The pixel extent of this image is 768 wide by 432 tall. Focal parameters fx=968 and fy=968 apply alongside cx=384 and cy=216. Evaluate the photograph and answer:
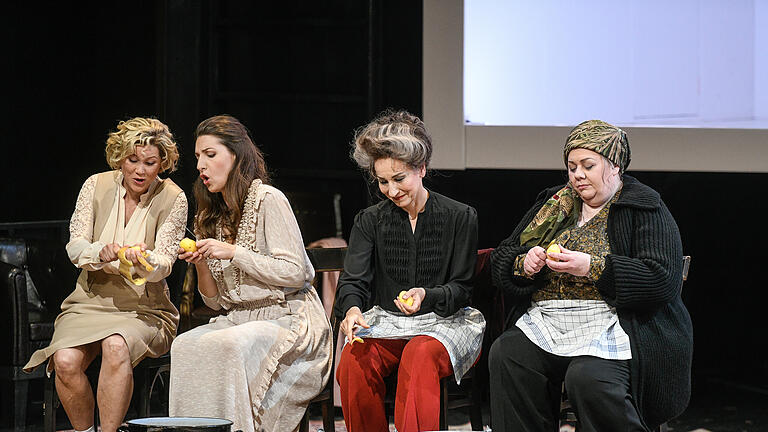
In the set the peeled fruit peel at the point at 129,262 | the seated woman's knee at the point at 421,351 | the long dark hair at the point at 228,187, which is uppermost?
the long dark hair at the point at 228,187

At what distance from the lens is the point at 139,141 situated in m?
3.55

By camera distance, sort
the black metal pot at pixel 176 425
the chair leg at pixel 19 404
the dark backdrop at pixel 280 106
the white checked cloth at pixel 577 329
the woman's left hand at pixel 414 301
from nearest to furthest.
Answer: the black metal pot at pixel 176 425
the white checked cloth at pixel 577 329
the woman's left hand at pixel 414 301
the chair leg at pixel 19 404
the dark backdrop at pixel 280 106

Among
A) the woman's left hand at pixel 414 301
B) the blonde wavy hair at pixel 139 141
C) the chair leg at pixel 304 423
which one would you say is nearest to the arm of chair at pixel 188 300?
the blonde wavy hair at pixel 139 141

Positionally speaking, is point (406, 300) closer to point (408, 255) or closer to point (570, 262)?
point (408, 255)

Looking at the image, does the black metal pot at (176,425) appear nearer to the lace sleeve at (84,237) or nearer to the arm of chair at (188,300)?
the lace sleeve at (84,237)

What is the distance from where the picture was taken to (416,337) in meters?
3.30

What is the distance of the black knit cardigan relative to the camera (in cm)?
307

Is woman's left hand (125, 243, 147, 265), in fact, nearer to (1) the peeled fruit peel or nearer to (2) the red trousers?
(1) the peeled fruit peel

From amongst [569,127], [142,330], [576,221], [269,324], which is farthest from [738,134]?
[142,330]

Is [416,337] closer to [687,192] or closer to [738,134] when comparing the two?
[738,134]

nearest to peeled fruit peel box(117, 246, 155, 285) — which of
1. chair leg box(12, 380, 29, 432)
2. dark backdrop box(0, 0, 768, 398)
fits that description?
chair leg box(12, 380, 29, 432)

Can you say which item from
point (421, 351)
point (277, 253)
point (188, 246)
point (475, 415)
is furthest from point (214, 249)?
point (475, 415)

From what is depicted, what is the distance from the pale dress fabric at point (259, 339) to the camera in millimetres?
3211

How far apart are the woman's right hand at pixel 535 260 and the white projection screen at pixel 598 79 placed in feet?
4.90
